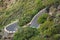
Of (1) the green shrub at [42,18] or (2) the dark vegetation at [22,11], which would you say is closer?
(1) the green shrub at [42,18]

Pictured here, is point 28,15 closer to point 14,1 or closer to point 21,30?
point 21,30

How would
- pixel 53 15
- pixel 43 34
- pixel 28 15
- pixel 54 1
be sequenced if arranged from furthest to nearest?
pixel 28 15, pixel 54 1, pixel 53 15, pixel 43 34

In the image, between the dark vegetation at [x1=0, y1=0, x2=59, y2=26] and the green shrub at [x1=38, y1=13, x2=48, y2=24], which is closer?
the green shrub at [x1=38, y1=13, x2=48, y2=24]

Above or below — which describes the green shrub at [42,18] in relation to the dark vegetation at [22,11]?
below

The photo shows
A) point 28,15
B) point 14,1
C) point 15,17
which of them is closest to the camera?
point 28,15

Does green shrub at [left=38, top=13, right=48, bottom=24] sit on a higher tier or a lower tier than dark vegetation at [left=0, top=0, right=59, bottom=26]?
lower

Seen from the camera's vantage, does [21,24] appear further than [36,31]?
Yes

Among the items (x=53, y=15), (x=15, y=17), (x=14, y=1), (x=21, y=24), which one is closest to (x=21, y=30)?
(x=53, y=15)

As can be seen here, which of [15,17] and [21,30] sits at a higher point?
[15,17]

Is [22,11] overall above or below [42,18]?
above

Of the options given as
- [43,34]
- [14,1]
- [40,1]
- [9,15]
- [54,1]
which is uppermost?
[14,1]

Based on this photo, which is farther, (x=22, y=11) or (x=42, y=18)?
(x=22, y=11)
